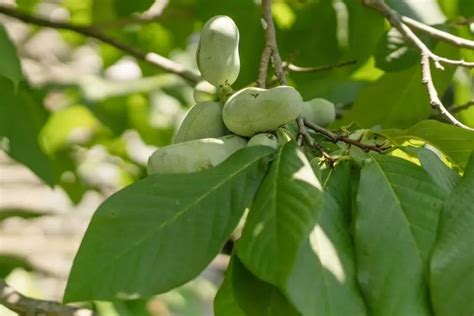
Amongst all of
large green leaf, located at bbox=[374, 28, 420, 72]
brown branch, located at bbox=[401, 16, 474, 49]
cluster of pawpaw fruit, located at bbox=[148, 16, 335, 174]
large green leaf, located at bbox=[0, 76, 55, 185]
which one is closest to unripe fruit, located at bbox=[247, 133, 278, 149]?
cluster of pawpaw fruit, located at bbox=[148, 16, 335, 174]

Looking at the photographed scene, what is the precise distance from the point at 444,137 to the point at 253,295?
298mm

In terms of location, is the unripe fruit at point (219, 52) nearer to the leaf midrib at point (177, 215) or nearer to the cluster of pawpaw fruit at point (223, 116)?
the cluster of pawpaw fruit at point (223, 116)

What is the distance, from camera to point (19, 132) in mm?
1527

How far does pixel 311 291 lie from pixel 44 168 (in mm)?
895

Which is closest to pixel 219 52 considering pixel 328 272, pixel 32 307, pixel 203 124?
pixel 203 124

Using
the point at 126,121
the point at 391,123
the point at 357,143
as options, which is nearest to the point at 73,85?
the point at 126,121

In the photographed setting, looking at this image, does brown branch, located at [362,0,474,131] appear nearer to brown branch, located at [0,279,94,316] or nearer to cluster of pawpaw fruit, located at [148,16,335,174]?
cluster of pawpaw fruit, located at [148,16,335,174]

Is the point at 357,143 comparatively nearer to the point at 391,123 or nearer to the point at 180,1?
the point at 391,123

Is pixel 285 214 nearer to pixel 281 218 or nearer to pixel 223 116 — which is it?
pixel 281 218

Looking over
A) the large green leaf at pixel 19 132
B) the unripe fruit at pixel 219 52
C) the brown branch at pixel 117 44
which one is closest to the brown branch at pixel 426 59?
the unripe fruit at pixel 219 52

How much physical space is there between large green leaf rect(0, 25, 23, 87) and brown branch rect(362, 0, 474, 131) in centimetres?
53

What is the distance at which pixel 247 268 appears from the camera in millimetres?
801

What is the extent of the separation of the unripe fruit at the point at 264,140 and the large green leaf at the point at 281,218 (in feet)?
0.15

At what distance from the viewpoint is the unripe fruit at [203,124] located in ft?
3.08
